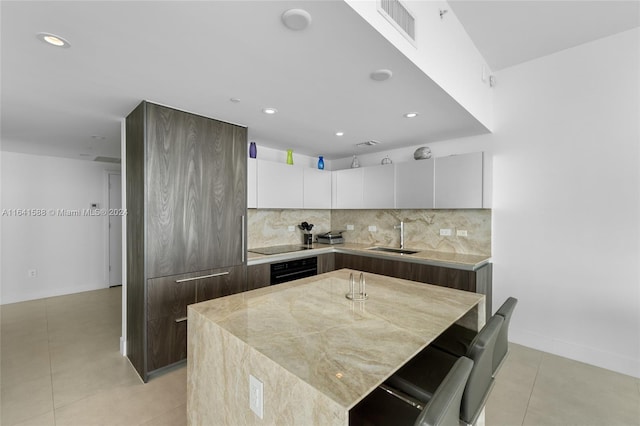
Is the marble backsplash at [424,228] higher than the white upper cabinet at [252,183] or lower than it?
lower

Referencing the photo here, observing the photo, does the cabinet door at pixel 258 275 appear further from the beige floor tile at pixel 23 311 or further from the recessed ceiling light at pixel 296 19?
the beige floor tile at pixel 23 311

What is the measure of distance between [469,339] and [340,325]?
898 millimetres

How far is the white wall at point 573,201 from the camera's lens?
7.75 ft

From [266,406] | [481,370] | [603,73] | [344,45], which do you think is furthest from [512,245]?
[266,406]

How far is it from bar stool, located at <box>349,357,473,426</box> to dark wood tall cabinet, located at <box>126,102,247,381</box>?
1845 mm

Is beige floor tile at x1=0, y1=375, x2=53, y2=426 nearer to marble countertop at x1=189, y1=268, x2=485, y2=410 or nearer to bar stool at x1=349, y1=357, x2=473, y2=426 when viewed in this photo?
marble countertop at x1=189, y1=268, x2=485, y2=410

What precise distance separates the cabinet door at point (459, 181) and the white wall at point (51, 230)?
5.42 meters

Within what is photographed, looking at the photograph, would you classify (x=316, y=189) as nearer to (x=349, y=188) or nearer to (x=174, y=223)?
(x=349, y=188)

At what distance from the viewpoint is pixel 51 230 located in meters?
4.54

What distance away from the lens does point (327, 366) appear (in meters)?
0.90

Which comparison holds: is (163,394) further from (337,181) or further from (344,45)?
(337,181)

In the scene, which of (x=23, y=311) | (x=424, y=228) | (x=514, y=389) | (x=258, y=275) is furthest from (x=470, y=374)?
(x=23, y=311)

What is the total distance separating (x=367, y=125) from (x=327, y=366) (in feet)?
8.17

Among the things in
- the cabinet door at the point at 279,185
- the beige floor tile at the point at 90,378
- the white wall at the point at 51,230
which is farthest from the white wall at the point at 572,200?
the white wall at the point at 51,230
